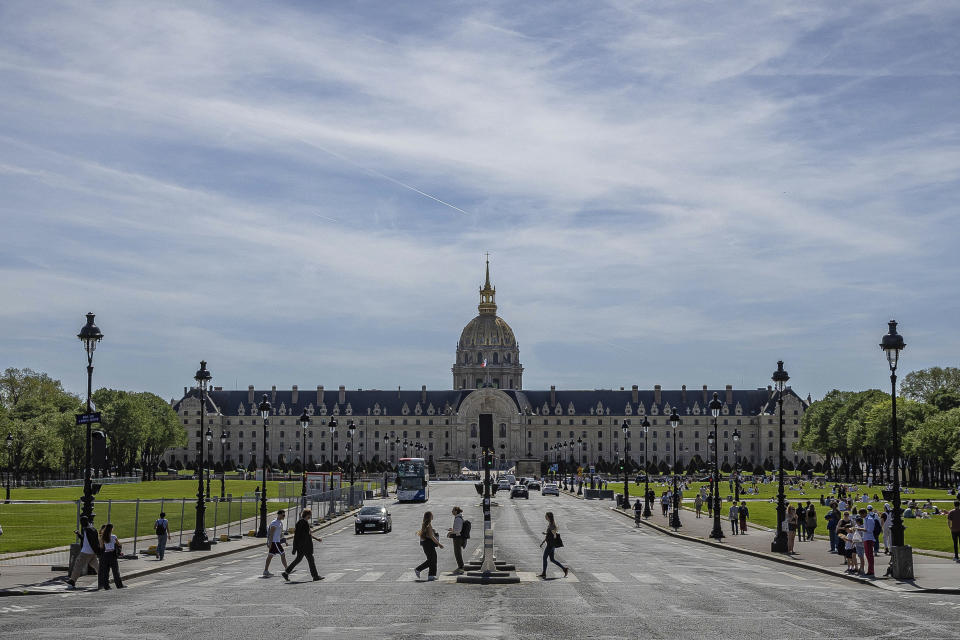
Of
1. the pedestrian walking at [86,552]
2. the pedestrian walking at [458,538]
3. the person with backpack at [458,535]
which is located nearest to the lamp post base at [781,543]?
the person with backpack at [458,535]

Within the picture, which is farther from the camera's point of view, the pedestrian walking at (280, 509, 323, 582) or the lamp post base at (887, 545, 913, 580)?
the lamp post base at (887, 545, 913, 580)

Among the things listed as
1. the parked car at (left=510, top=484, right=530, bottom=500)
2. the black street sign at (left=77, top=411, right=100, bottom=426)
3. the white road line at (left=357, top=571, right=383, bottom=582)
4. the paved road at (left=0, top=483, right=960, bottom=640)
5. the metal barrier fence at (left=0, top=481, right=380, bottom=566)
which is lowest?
the parked car at (left=510, top=484, right=530, bottom=500)

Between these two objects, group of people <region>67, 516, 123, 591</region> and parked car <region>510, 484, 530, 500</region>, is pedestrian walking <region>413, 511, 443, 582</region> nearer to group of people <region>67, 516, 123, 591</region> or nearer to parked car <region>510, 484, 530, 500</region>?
group of people <region>67, 516, 123, 591</region>

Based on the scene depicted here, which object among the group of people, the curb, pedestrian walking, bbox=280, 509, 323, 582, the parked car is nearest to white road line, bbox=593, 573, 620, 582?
pedestrian walking, bbox=280, 509, 323, 582

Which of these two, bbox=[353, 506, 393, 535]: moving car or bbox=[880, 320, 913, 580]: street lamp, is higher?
bbox=[880, 320, 913, 580]: street lamp

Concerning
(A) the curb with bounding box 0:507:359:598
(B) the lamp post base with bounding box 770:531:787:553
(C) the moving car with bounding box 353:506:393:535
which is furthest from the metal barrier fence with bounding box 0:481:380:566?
(B) the lamp post base with bounding box 770:531:787:553

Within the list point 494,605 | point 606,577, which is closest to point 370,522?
point 606,577

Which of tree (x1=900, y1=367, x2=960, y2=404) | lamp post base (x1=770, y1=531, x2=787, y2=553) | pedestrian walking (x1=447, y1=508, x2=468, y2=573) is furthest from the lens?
tree (x1=900, y1=367, x2=960, y2=404)

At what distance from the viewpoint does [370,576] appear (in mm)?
32562

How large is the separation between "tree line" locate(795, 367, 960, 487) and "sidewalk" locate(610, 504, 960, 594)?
4155 cm

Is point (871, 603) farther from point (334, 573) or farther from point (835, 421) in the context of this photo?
point (835, 421)

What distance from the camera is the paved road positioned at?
21.0 metres

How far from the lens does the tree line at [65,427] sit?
115m

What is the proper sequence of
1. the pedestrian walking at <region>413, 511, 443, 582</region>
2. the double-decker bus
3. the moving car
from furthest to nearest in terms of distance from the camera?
the double-decker bus < the moving car < the pedestrian walking at <region>413, 511, 443, 582</region>
